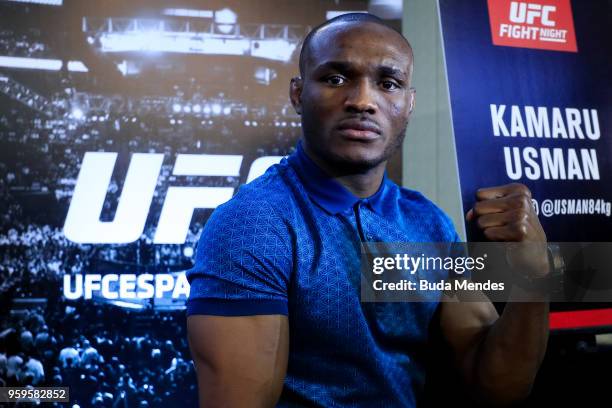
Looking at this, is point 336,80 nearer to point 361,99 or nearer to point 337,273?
point 361,99

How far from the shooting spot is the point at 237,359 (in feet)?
3.08

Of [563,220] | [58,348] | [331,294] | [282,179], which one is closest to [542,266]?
[331,294]

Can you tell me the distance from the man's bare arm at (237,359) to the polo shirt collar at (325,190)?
0.87 ft

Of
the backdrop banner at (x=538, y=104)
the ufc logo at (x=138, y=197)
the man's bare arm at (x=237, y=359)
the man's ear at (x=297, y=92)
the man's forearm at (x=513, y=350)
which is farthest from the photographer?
the backdrop banner at (x=538, y=104)

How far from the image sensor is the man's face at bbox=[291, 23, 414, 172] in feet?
3.68

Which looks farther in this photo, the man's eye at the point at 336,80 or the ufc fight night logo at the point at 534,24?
the ufc fight night logo at the point at 534,24

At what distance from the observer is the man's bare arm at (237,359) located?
938 mm

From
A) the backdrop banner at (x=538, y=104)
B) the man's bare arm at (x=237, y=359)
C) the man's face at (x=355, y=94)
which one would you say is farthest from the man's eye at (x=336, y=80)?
the backdrop banner at (x=538, y=104)

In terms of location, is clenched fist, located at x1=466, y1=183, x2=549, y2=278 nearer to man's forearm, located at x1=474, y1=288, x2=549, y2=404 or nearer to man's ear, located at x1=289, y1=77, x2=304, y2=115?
man's forearm, located at x1=474, y1=288, x2=549, y2=404

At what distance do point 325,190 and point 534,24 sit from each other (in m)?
1.47

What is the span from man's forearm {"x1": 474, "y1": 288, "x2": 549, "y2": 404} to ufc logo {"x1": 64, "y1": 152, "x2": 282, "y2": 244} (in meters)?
1.09

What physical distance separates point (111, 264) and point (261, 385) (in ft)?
3.59

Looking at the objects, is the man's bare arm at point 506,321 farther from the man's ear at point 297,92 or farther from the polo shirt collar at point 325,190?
the man's ear at point 297,92

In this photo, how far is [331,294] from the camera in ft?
3.36
